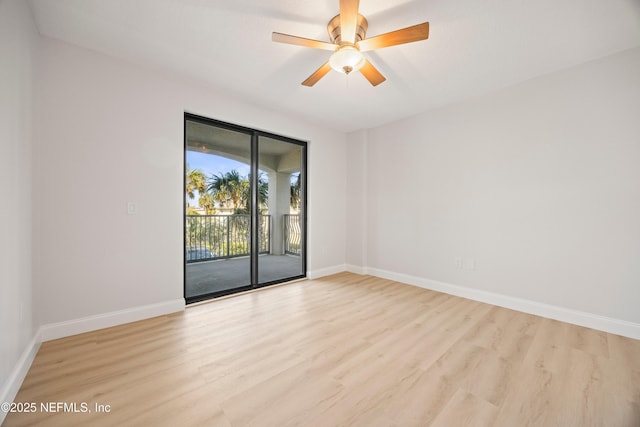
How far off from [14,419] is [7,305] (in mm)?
616

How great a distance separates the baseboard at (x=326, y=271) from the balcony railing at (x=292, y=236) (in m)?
1.04

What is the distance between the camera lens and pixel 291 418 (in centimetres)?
134

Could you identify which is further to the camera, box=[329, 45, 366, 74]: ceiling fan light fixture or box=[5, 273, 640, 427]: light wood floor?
box=[329, 45, 366, 74]: ceiling fan light fixture

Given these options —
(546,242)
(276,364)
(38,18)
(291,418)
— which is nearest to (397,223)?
(546,242)

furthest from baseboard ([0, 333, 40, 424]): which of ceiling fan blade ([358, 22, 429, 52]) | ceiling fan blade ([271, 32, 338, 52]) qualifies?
ceiling fan blade ([358, 22, 429, 52])

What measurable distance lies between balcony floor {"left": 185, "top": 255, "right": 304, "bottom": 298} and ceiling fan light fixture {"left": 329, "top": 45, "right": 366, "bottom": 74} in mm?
2999

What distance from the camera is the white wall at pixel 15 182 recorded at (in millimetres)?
1418

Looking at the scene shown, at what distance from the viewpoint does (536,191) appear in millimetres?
2727

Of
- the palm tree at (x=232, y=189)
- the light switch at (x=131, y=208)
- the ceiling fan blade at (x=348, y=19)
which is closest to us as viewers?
the ceiling fan blade at (x=348, y=19)

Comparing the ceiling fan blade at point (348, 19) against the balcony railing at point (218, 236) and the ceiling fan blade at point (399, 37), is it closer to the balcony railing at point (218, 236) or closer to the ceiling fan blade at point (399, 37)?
the ceiling fan blade at point (399, 37)

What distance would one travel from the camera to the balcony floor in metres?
3.62

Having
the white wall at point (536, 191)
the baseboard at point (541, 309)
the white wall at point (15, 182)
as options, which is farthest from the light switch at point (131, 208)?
the baseboard at point (541, 309)

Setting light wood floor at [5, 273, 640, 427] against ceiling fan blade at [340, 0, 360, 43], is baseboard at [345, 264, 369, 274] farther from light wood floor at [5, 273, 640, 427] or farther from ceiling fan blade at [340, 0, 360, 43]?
ceiling fan blade at [340, 0, 360, 43]

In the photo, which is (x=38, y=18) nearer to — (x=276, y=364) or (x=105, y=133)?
(x=105, y=133)
